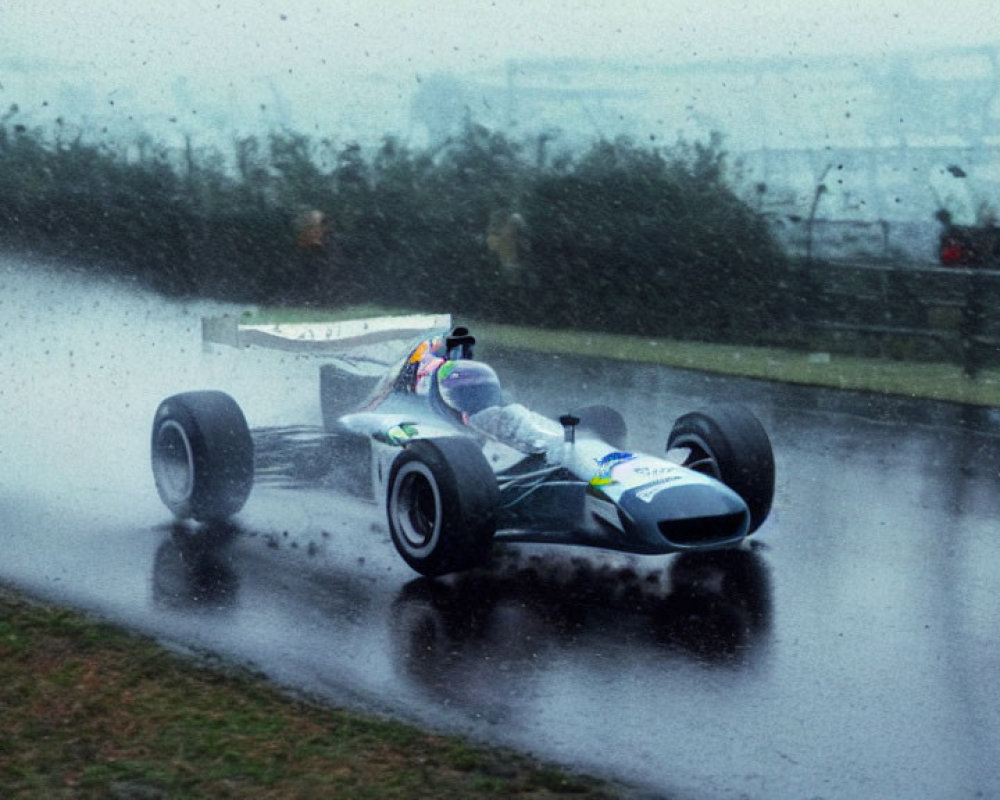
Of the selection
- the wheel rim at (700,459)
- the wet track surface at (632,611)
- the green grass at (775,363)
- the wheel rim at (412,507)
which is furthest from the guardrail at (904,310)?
the wheel rim at (412,507)

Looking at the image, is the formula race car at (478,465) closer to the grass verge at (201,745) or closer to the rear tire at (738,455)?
the rear tire at (738,455)

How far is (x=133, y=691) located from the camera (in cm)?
522

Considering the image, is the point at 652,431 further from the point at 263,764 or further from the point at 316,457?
the point at 263,764

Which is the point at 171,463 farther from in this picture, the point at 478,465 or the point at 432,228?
the point at 432,228

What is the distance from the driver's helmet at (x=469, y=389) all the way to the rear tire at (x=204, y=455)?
1220mm

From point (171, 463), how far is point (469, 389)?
190 centimetres

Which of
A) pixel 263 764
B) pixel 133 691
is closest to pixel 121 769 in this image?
pixel 263 764

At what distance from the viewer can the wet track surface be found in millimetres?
4953

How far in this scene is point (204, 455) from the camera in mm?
7949

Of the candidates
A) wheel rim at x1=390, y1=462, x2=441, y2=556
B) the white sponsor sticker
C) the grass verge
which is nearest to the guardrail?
the white sponsor sticker

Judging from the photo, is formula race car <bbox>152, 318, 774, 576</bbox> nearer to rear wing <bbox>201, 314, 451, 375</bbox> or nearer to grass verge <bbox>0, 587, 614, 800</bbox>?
rear wing <bbox>201, 314, 451, 375</bbox>

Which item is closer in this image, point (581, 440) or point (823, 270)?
point (581, 440)

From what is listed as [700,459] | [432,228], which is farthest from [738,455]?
[432,228]

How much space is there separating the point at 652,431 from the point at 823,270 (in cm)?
653
